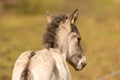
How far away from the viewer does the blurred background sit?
56.4 ft

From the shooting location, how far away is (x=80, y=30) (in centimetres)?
2584

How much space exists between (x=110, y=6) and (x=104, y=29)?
7341 millimetres

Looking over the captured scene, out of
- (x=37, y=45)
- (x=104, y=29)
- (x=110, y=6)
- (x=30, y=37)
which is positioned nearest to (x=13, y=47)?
(x=37, y=45)

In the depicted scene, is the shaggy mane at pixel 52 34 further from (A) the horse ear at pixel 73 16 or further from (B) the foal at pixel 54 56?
(A) the horse ear at pixel 73 16

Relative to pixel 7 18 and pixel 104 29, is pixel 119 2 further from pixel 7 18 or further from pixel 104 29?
pixel 104 29

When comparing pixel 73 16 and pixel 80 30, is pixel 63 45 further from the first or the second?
pixel 80 30

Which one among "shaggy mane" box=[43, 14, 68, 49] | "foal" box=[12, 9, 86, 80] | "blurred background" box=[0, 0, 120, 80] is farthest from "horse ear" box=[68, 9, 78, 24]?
"blurred background" box=[0, 0, 120, 80]

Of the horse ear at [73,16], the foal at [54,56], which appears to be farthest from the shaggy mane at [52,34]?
the horse ear at [73,16]

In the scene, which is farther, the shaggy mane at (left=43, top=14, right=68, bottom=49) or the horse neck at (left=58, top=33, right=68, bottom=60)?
the horse neck at (left=58, top=33, right=68, bottom=60)

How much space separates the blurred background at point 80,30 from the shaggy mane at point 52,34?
566 cm

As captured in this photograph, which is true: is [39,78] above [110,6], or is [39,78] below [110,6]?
below

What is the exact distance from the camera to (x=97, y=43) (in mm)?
22062

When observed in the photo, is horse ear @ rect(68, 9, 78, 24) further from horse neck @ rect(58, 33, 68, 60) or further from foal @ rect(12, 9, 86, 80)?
horse neck @ rect(58, 33, 68, 60)

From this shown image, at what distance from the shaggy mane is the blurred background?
566cm
